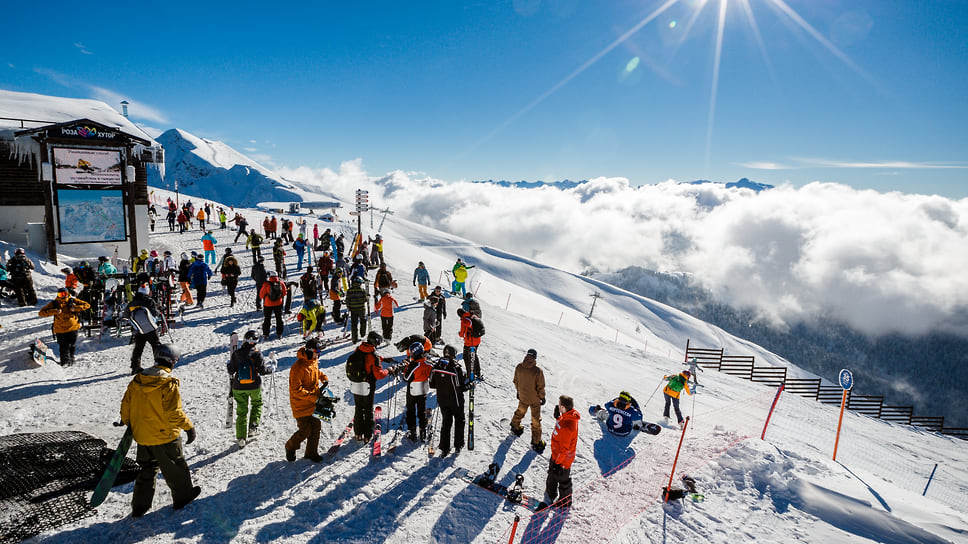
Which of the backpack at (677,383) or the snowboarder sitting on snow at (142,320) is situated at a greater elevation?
the snowboarder sitting on snow at (142,320)

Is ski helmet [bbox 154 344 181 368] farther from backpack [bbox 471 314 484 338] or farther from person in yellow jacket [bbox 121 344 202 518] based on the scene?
backpack [bbox 471 314 484 338]

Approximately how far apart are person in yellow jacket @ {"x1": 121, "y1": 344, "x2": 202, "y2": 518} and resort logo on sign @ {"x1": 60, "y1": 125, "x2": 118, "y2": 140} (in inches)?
723

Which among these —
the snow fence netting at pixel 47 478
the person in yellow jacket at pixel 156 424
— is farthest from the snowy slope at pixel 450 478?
the person in yellow jacket at pixel 156 424

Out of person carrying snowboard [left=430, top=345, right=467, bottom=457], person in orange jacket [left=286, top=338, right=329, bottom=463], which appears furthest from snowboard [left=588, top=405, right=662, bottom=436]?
person in orange jacket [left=286, top=338, right=329, bottom=463]

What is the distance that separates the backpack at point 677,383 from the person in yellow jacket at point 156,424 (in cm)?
1012

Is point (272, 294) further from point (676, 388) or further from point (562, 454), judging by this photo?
point (676, 388)

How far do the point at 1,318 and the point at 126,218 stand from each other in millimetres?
8664

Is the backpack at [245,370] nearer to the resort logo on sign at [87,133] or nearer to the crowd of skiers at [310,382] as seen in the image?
the crowd of skiers at [310,382]

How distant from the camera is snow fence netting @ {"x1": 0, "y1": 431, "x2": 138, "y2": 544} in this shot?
4.93m

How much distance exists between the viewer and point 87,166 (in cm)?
1734

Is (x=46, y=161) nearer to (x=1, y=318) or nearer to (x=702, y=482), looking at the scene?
(x=1, y=318)

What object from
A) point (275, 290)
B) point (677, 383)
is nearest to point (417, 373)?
point (275, 290)

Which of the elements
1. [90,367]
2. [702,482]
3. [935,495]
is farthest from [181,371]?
[935,495]

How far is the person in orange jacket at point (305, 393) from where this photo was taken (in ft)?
20.1
